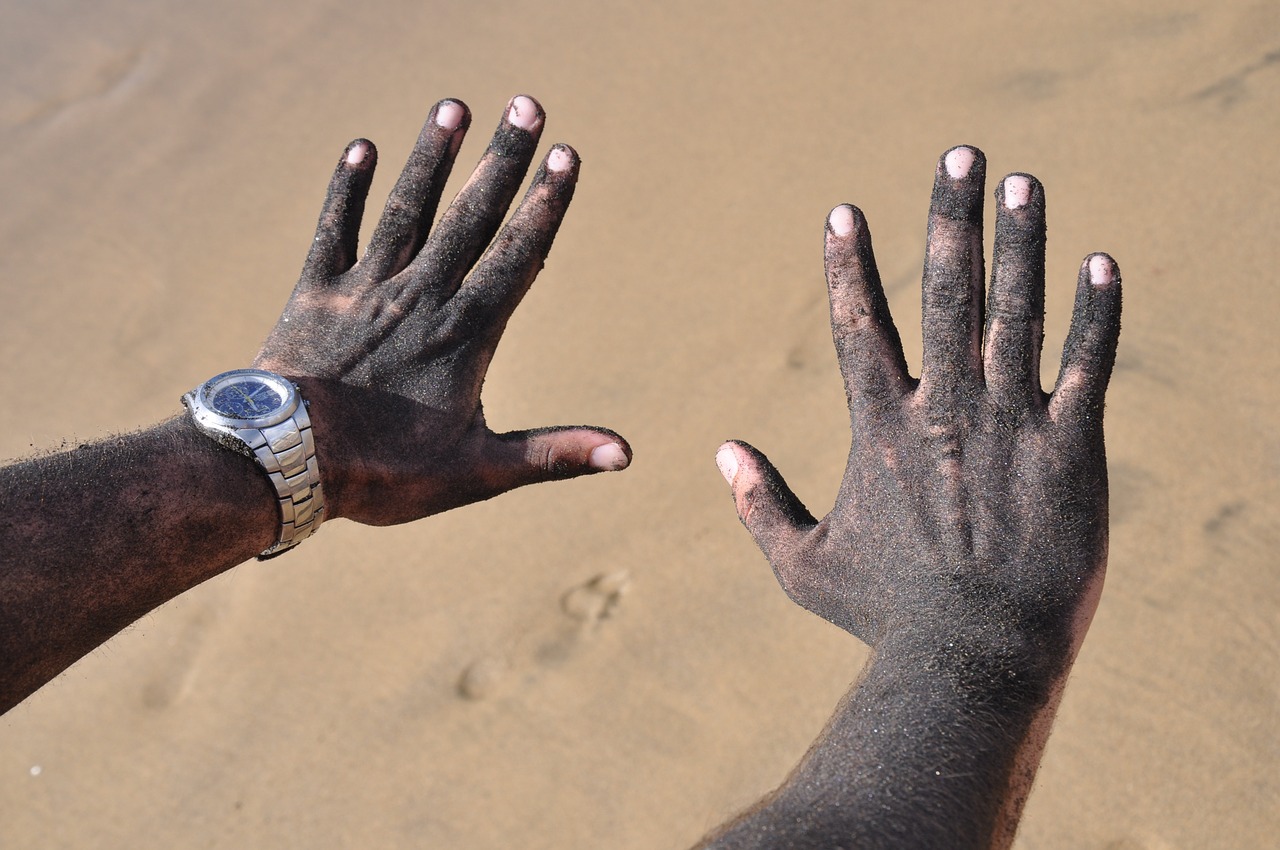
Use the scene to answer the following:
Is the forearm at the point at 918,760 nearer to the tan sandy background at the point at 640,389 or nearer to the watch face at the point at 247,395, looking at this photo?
the tan sandy background at the point at 640,389

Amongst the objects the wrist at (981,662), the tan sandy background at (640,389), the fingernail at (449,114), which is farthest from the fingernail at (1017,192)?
the fingernail at (449,114)

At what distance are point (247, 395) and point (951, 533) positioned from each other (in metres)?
1.17

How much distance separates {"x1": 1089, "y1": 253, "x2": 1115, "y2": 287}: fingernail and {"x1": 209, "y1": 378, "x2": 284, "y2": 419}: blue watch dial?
1358mm

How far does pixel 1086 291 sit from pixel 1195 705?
36.8 inches

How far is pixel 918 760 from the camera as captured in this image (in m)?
1.42

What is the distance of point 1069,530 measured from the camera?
1.72m

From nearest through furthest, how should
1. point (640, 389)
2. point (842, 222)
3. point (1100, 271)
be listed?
point (1100, 271)
point (842, 222)
point (640, 389)

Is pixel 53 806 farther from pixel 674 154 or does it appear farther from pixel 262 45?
pixel 262 45

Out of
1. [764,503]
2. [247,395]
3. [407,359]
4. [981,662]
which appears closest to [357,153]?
[407,359]

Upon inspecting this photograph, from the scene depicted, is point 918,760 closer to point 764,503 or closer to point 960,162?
point 764,503

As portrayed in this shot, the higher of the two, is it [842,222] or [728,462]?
[842,222]

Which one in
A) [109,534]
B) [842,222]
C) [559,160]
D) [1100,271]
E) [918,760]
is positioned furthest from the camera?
[559,160]

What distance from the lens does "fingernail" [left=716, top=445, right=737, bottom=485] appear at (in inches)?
78.5

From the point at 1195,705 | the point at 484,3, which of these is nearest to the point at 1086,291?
the point at 1195,705
